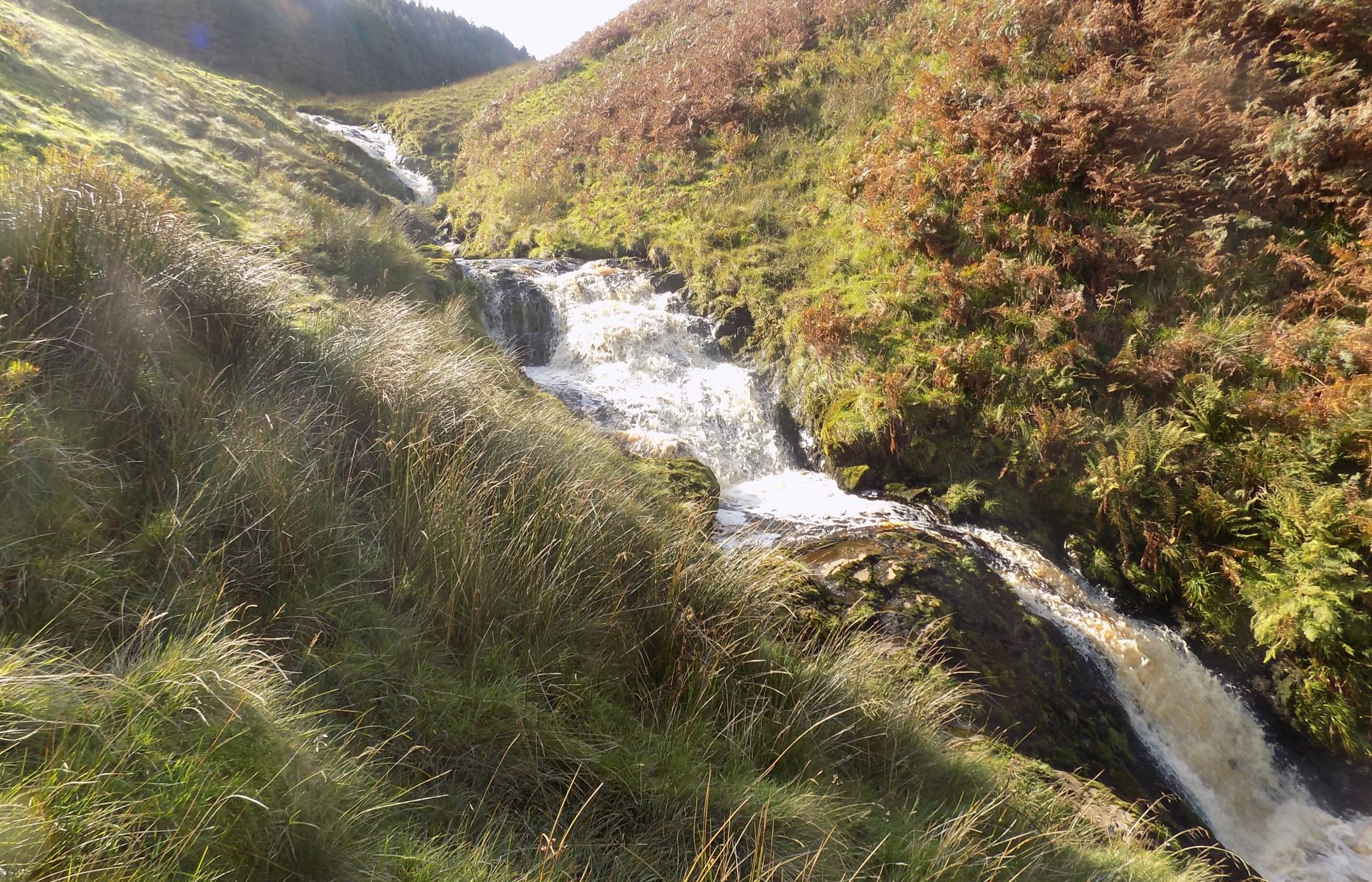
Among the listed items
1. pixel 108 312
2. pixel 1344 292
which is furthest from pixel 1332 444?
pixel 108 312

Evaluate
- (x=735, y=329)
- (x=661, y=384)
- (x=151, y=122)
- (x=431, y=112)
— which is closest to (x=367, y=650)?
(x=661, y=384)

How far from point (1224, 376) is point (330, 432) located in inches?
316

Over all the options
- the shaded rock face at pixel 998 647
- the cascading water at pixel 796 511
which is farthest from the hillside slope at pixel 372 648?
the cascading water at pixel 796 511

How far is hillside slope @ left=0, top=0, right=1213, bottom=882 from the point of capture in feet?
6.04

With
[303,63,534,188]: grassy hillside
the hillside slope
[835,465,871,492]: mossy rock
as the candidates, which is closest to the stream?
[835,465,871,492]: mossy rock

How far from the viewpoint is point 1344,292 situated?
642 cm

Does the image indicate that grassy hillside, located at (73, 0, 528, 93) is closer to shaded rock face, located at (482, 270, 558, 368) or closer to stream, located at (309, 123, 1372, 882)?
shaded rock face, located at (482, 270, 558, 368)

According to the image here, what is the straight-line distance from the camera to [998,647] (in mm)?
5059

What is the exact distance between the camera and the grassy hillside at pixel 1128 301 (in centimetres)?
565

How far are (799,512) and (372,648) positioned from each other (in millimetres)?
5137

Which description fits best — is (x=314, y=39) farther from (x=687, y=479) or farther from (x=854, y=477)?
(x=854, y=477)

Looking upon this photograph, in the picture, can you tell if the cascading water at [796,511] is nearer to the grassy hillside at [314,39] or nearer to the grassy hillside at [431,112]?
the grassy hillside at [431,112]

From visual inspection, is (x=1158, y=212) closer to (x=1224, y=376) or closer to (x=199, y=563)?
(x=1224, y=376)

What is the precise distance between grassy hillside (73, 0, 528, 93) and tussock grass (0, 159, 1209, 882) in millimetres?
27775
